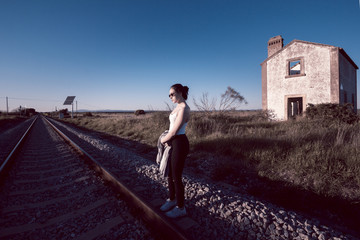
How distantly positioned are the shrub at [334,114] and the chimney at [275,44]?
6970mm

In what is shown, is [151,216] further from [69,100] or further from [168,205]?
[69,100]

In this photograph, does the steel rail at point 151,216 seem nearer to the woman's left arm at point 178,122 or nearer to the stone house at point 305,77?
the woman's left arm at point 178,122

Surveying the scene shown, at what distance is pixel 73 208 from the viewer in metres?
2.68

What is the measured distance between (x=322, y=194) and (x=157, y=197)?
3078 millimetres

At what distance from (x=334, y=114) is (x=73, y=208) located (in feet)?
45.8

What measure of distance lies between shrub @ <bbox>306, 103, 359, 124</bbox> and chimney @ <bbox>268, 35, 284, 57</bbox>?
6.97 meters

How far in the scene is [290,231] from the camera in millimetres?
2105

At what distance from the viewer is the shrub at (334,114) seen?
33.3 ft

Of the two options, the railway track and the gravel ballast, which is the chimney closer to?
the gravel ballast

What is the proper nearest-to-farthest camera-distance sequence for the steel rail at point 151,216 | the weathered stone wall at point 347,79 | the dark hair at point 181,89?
the steel rail at point 151,216, the dark hair at point 181,89, the weathered stone wall at point 347,79

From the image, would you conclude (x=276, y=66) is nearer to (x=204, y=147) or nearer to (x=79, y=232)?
(x=204, y=147)

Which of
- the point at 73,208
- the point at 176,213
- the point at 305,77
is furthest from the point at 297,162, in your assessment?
the point at 305,77

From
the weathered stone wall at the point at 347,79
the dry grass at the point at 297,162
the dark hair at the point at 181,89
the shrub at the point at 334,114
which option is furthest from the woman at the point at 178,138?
the weathered stone wall at the point at 347,79

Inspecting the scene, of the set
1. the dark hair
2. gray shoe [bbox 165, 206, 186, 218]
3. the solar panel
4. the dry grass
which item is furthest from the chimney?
the solar panel
